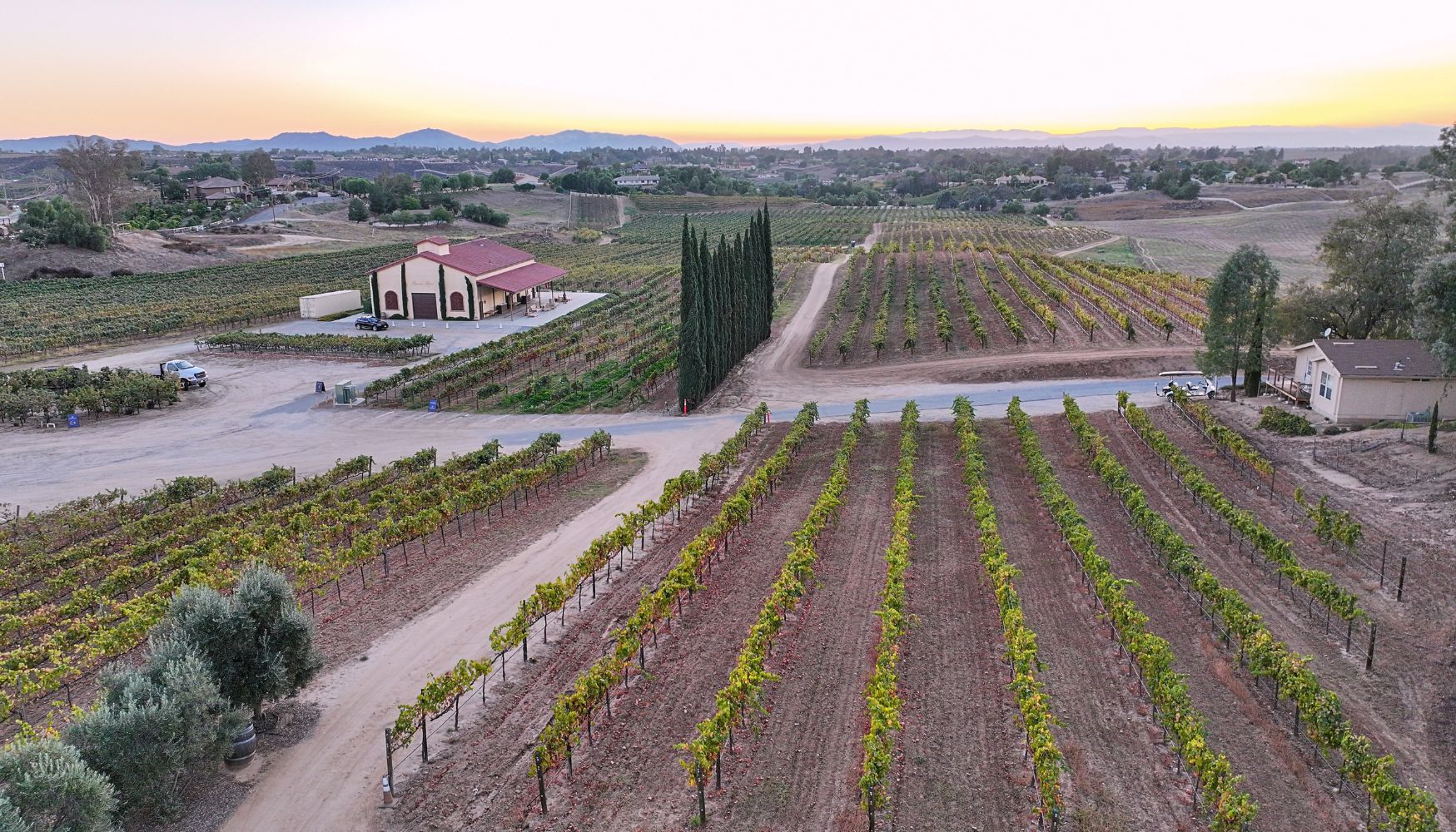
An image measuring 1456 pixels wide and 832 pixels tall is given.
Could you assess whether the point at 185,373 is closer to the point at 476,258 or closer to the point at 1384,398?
the point at 476,258

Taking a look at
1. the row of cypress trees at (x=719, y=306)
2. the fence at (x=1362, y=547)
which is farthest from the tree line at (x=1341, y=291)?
the row of cypress trees at (x=719, y=306)

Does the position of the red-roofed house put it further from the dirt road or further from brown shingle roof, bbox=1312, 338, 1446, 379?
brown shingle roof, bbox=1312, 338, 1446, 379

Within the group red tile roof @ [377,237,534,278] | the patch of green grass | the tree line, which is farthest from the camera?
the patch of green grass

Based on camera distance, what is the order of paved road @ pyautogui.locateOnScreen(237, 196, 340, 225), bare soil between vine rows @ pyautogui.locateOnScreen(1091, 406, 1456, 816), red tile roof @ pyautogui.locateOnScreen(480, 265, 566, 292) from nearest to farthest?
1. bare soil between vine rows @ pyautogui.locateOnScreen(1091, 406, 1456, 816)
2. red tile roof @ pyautogui.locateOnScreen(480, 265, 566, 292)
3. paved road @ pyautogui.locateOnScreen(237, 196, 340, 225)

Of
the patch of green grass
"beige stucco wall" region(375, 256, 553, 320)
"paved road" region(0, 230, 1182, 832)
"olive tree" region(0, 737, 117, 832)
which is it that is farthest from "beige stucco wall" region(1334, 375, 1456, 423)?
the patch of green grass

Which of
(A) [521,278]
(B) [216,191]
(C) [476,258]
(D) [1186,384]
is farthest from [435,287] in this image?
(B) [216,191]

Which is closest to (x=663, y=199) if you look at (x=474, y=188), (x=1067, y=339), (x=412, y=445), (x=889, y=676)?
(x=474, y=188)
